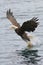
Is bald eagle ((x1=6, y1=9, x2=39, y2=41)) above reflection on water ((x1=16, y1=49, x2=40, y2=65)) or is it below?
above

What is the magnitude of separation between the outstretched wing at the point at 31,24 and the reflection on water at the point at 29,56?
2.18 feet

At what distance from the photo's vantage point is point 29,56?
16.1 metres

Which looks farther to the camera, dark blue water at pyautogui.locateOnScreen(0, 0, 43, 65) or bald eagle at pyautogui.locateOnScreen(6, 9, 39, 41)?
bald eagle at pyautogui.locateOnScreen(6, 9, 39, 41)

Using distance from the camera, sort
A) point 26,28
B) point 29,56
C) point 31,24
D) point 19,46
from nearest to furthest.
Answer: point 29,56
point 31,24
point 26,28
point 19,46

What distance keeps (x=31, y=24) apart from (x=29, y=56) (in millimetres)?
1015

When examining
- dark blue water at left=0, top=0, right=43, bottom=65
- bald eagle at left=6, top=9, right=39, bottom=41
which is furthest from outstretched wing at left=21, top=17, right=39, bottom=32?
dark blue water at left=0, top=0, right=43, bottom=65

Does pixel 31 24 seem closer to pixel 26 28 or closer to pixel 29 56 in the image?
pixel 26 28

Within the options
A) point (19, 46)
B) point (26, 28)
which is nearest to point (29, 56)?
point (19, 46)

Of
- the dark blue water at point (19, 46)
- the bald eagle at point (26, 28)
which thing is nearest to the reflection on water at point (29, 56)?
the dark blue water at point (19, 46)

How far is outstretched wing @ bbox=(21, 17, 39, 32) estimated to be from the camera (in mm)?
16406

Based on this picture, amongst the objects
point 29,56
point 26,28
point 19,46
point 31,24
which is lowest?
point 29,56

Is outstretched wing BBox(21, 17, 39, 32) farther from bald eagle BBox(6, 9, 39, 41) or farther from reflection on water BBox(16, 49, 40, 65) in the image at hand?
reflection on water BBox(16, 49, 40, 65)

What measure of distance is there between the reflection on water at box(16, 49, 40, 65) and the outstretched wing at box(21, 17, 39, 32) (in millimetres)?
664

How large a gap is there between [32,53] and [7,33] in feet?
7.72
